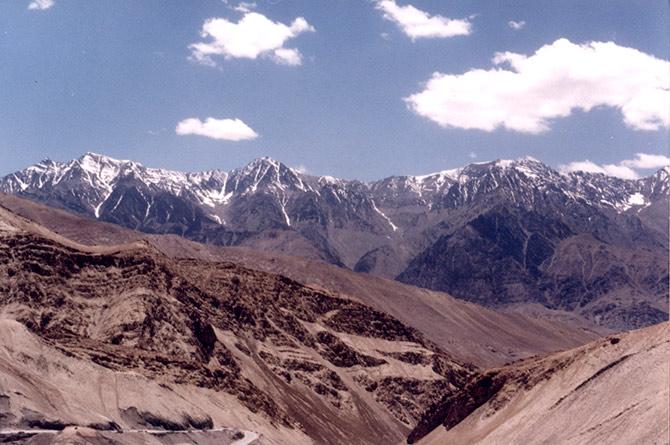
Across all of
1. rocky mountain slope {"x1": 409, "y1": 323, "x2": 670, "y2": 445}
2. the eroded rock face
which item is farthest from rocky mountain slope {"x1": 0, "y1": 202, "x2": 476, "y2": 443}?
rocky mountain slope {"x1": 409, "y1": 323, "x2": 670, "y2": 445}

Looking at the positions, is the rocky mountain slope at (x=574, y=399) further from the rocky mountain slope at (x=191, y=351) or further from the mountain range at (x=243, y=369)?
the rocky mountain slope at (x=191, y=351)

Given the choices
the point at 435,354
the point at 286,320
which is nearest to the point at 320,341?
the point at 286,320

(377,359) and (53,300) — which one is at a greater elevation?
(53,300)

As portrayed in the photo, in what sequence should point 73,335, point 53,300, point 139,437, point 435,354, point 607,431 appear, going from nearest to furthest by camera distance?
point 607,431 < point 139,437 < point 73,335 < point 53,300 < point 435,354

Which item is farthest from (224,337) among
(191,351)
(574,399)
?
(574,399)

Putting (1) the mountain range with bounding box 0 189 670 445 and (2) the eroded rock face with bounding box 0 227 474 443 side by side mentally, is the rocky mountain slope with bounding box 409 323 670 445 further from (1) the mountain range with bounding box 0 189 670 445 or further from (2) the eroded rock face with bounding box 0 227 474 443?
(2) the eroded rock face with bounding box 0 227 474 443

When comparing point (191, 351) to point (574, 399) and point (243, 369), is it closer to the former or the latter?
point (243, 369)

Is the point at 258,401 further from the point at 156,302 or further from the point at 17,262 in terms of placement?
the point at 17,262
